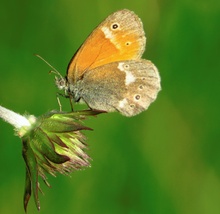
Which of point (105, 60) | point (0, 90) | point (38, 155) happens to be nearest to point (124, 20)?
point (105, 60)

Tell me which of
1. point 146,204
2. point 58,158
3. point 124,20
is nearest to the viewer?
point 58,158

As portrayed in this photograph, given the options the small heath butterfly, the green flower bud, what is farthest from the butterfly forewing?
the green flower bud

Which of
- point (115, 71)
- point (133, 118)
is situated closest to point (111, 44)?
point (115, 71)

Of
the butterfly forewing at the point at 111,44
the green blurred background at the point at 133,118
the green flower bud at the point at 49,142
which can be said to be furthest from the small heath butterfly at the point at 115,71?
the green blurred background at the point at 133,118

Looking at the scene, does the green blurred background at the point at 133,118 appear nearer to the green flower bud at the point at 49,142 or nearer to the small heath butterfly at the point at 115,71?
the small heath butterfly at the point at 115,71

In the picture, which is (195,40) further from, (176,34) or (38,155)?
(38,155)

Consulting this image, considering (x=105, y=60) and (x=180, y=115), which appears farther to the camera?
(x=180, y=115)
